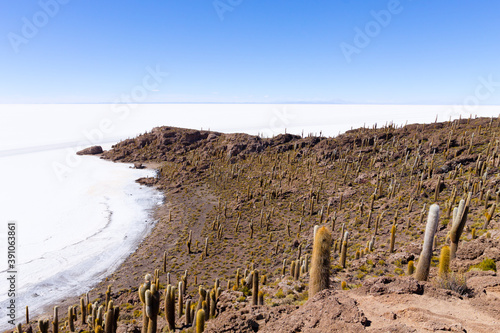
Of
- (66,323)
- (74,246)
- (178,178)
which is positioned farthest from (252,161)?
(66,323)

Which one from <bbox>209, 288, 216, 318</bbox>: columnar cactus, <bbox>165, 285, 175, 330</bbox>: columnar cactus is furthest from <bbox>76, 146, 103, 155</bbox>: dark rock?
<bbox>165, 285, 175, 330</bbox>: columnar cactus

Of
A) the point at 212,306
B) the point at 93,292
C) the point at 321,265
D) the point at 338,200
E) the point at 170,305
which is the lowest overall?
the point at 93,292

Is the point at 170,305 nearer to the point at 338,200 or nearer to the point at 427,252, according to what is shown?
the point at 427,252

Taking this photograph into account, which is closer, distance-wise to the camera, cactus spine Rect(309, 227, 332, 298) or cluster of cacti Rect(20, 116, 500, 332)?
cactus spine Rect(309, 227, 332, 298)

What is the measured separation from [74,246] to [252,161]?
3155 centimetres

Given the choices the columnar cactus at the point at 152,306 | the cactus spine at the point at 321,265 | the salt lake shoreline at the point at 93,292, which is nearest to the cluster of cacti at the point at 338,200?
the columnar cactus at the point at 152,306

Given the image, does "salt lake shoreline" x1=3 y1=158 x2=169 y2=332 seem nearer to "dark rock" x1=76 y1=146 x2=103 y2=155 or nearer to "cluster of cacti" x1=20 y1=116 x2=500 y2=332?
"cluster of cacti" x1=20 y1=116 x2=500 y2=332

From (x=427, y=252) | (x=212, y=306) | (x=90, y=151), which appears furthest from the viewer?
(x=90, y=151)

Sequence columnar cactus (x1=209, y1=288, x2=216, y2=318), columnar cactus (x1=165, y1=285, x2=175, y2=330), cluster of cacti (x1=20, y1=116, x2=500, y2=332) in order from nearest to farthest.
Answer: columnar cactus (x1=165, y1=285, x2=175, y2=330) → columnar cactus (x1=209, y1=288, x2=216, y2=318) → cluster of cacti (x1=20, y1=116, x2=500, y2=332)

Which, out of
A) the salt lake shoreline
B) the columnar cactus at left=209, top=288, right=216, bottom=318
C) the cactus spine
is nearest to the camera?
the cactus spine

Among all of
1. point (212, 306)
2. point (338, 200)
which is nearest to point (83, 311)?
point (212, 306)

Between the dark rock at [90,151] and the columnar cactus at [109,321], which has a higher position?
the dark rock at [90,151]

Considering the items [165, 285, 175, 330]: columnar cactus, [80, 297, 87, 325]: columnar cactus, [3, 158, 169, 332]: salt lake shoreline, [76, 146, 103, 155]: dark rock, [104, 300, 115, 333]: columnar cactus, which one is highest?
[76, 146, 103, 155]: dark rock

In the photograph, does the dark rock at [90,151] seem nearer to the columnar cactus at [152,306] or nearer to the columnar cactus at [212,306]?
the columnar cactus at [212,306]
